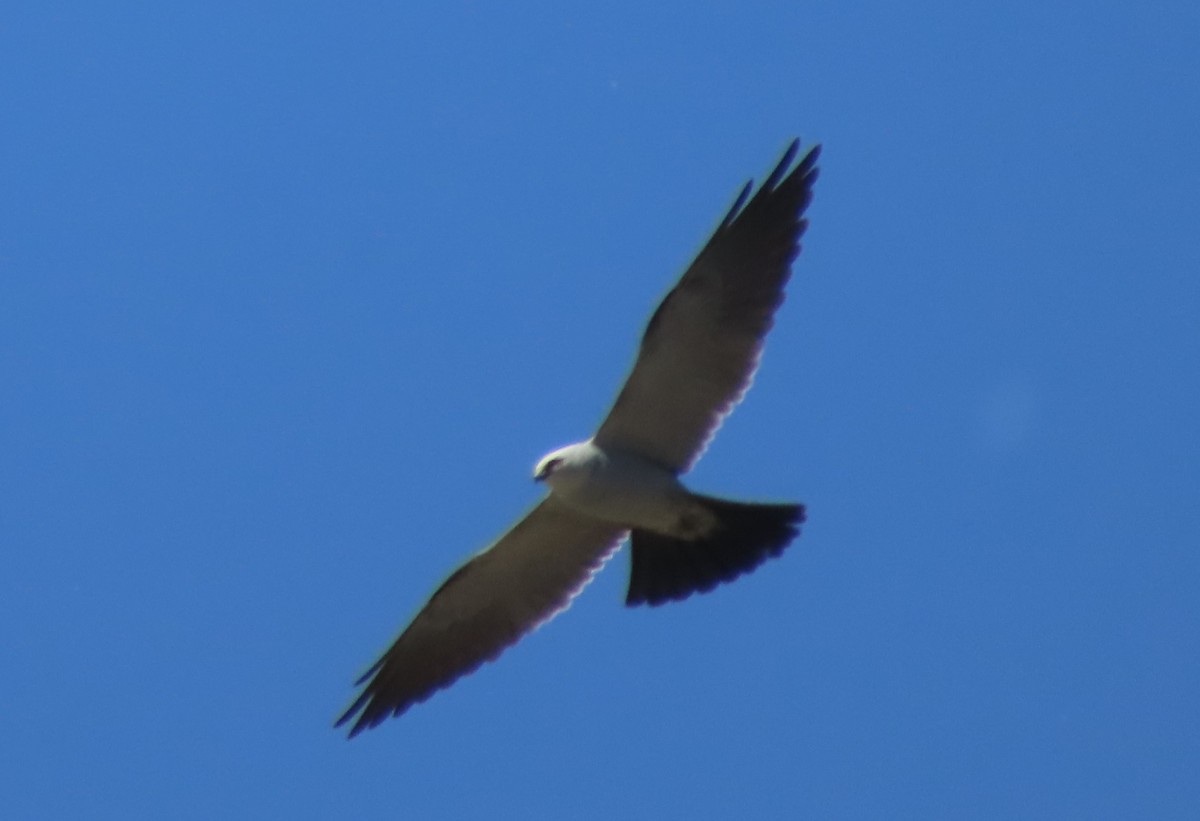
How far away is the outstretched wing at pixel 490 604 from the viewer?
31.8 ft

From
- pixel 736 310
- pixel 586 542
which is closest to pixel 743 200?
pixel 736 310

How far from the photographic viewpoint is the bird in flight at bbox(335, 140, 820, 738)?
9.11 meters

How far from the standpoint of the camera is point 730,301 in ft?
29.9

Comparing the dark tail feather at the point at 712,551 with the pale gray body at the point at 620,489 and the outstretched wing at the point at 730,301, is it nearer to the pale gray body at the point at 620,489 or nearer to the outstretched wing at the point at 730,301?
the pale gray body at the point at 620,489

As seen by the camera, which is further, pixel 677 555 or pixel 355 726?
pixel 355 726

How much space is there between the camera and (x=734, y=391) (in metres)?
9.32

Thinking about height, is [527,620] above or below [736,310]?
below

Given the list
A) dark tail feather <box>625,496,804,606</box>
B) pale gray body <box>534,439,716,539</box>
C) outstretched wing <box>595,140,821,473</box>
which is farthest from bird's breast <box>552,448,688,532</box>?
outstretched wing <box>595,140,821,473</box>

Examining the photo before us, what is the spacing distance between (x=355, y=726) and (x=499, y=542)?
1.41 m

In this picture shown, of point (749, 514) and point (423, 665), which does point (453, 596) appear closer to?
point (423, 665)

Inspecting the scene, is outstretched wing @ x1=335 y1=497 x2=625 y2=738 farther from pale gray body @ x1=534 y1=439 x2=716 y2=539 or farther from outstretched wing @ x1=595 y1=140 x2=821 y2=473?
outstretched wing @ x1=595 y1=140 x2=821 y2=473

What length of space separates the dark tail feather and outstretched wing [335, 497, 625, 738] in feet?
1.21

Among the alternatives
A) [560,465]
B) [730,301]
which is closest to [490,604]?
[560,465]

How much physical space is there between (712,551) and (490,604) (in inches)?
54.4
